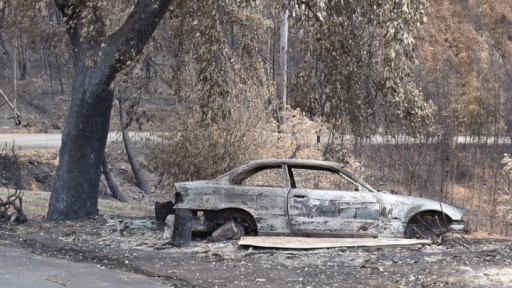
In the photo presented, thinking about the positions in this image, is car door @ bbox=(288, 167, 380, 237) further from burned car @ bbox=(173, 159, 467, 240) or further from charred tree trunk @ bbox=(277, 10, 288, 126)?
charred tree trunk @ bbox=(277, 10, 288, 126)

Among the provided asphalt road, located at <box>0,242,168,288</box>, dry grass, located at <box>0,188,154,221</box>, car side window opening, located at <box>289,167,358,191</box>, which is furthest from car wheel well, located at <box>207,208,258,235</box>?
car side window opening, located at <box>289,167,358,191</box>

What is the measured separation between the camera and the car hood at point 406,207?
1245cm

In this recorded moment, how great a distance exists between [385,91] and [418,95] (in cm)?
65

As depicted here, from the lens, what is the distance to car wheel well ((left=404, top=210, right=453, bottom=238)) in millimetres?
12578

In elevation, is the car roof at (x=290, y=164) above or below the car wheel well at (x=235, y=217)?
above

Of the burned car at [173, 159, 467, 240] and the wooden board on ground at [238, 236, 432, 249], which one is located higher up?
the burned car at [173, 159, 467, 240]

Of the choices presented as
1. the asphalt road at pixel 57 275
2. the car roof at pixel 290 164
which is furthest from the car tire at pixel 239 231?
the asphalt road at pixel 57 275

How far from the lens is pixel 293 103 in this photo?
51.3ft

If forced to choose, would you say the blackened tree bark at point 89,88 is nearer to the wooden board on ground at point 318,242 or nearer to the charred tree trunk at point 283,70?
the wooden board on ground at point 318,242

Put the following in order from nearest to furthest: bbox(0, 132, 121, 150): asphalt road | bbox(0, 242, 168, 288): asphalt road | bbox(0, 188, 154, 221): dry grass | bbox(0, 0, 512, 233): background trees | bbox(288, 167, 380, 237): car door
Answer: bbox(0, 242, 168, 288): asphalt road, bbox(288, 167, 380, 237): car door, bbox(0, 0, 512, 233): background trees, bbox(0, 188, 154, 221): dry grass, bbox(0, 132, 121, 150): asphalt road

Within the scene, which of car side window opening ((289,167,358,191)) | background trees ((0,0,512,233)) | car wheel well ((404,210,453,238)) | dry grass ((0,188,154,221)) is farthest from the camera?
car side window opening ((289,167,358,191))

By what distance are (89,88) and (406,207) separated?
20.5ft

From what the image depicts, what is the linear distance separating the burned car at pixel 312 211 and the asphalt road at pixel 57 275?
88.7 inches

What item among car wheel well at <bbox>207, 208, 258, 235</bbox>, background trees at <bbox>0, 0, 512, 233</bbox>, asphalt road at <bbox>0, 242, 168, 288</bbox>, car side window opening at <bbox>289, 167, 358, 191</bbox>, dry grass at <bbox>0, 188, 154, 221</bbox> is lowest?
dry grass at <bbox>0, 188, 154, 221</bbox>
